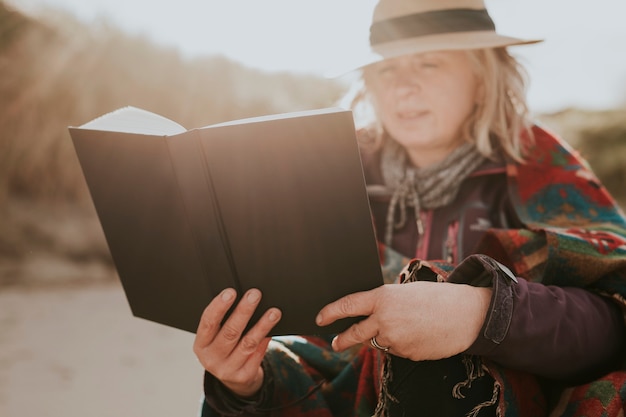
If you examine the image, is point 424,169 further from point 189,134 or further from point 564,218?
point 189,134

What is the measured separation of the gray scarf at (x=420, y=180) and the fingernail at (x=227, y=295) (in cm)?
Result: 78

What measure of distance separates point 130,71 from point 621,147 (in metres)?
4.35

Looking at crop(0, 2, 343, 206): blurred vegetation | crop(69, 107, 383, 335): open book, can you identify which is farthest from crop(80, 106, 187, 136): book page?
crop(0, 2, 343, 206): blurred vegetation

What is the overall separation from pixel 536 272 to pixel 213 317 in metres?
0.74

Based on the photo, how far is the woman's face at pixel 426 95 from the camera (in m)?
1.68

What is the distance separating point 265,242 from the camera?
42.5 inches

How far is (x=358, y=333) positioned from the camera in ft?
3.65

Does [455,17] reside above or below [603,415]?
above

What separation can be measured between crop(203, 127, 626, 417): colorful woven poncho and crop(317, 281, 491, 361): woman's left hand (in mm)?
133

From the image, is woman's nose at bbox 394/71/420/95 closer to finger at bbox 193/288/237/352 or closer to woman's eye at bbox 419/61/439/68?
woman's eye at bbox 419/61/439/68

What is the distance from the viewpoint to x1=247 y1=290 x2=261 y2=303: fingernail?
1114 mm

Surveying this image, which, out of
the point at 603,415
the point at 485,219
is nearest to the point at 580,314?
the point at 603,415

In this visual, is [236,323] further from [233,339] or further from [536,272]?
[536,272]

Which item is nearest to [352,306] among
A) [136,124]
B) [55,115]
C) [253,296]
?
[253,296]
